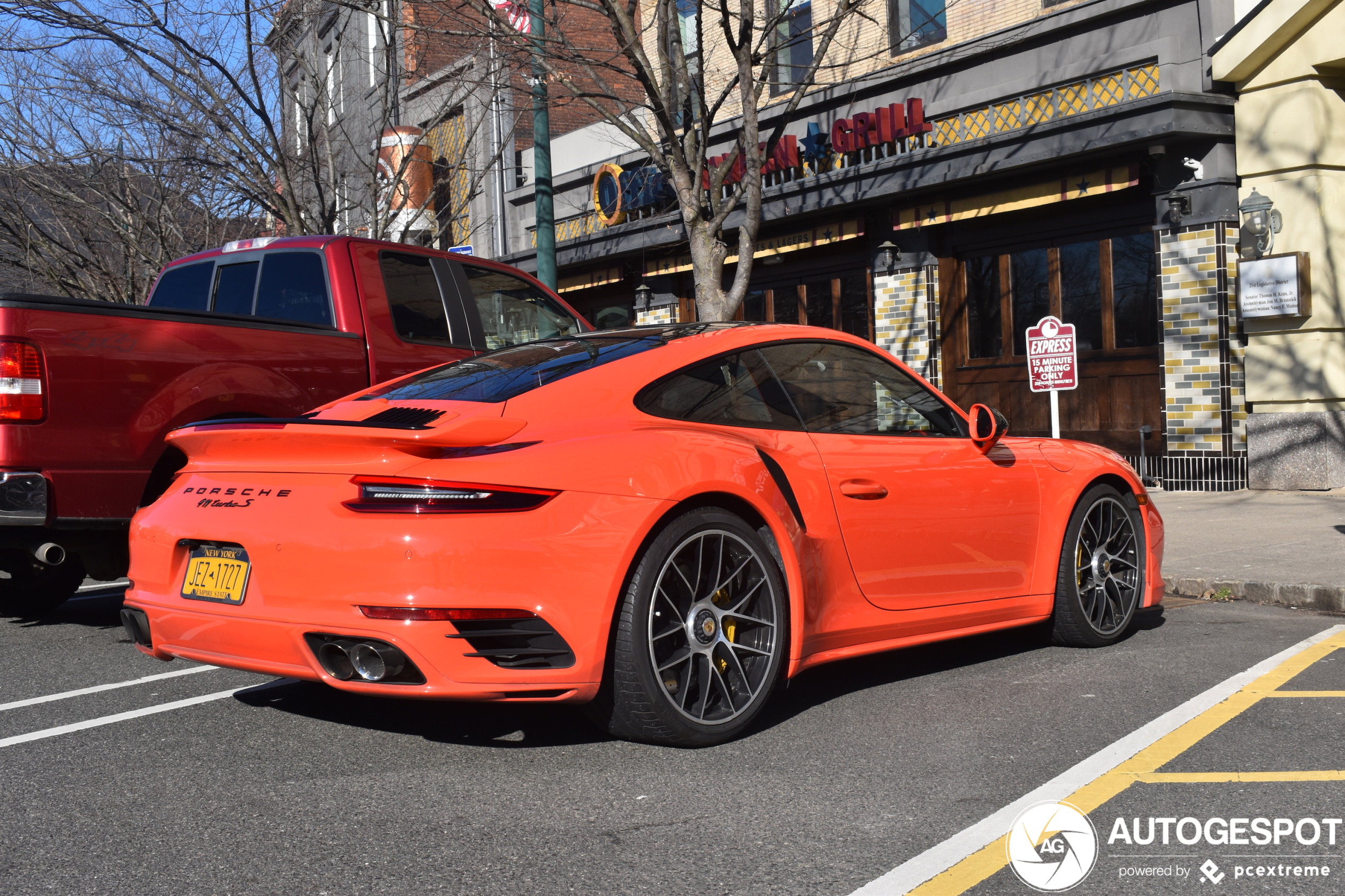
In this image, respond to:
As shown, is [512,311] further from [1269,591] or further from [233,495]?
[1269,591]

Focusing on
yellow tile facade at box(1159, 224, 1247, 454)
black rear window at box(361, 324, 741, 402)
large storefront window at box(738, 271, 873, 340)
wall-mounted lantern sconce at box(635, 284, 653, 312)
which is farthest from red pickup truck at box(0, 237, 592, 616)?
wall-mounted lantern sconce at box(635, 284, 653, 312)

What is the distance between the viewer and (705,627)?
4145 mm

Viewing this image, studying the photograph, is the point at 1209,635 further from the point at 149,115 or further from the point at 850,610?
the point at 149,115

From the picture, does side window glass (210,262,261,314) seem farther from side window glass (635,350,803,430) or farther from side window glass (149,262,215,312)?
side window glass (635,350,803,430)

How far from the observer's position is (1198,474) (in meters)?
13.6

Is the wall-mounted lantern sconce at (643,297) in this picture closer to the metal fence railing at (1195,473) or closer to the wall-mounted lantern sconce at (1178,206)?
the metal fence railing at (1195,473)

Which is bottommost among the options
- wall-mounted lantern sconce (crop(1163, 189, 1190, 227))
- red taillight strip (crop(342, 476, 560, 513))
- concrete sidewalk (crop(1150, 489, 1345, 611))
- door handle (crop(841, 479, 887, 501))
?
concrete sidewalk (crop(1150, 489, 1345, 611))

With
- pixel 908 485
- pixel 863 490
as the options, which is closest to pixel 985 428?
pixel 908 485

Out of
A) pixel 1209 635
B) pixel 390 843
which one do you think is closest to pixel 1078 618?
pixel 1209 635

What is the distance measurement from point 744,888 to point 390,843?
940mm

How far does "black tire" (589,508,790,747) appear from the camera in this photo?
3914 millimetres

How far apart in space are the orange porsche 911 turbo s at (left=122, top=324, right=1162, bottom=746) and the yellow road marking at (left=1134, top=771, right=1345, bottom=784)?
1236mm

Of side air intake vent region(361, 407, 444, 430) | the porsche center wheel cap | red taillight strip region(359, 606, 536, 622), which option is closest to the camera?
red taillight strip region(359, 606, 536, 622)

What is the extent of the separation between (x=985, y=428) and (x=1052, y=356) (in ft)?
18.3
